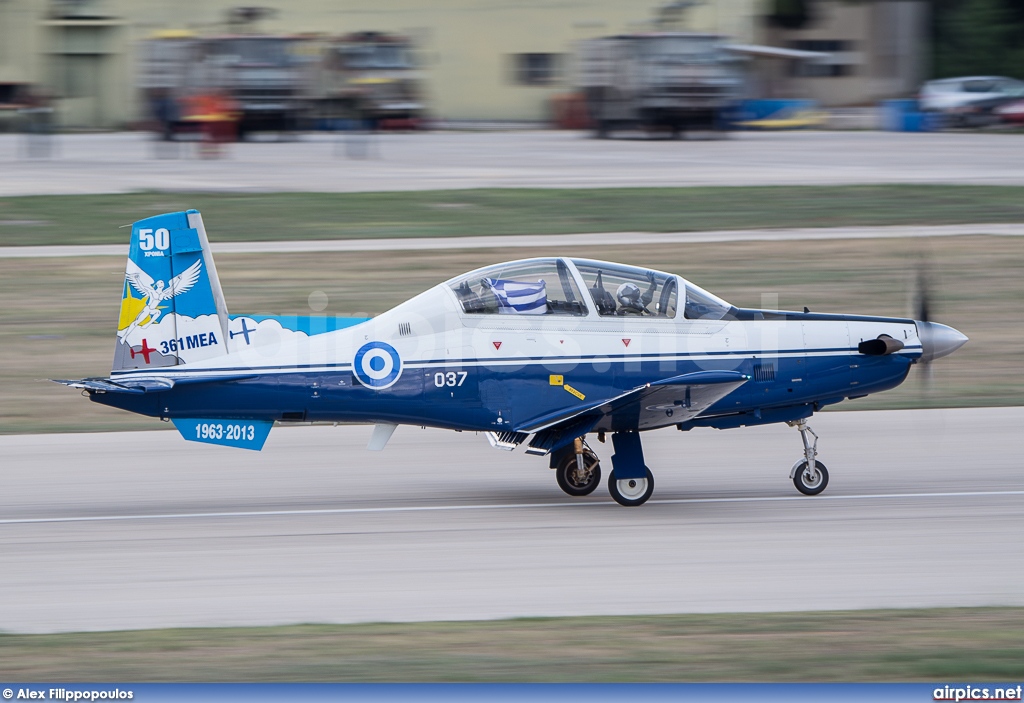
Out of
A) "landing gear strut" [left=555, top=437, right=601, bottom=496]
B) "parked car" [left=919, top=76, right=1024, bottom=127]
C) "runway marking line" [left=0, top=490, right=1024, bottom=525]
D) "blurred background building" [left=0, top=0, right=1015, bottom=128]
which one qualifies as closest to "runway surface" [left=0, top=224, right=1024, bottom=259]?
"landing gear strut" [left=555, top=437, right=601, bottom=496]

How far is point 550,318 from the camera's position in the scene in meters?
10.3

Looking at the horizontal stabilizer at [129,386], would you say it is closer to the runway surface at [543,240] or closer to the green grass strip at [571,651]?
the green grass strip at [571,651]

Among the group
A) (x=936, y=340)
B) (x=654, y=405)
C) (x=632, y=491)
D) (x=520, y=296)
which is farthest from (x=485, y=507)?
(x=936, y=340)

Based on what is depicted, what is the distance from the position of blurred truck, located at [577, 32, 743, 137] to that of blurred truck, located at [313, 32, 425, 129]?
604 centimetres

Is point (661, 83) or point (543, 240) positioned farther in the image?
point (661, 83)

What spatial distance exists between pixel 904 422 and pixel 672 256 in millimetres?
7638

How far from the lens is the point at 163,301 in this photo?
9906mm

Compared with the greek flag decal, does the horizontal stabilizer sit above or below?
below

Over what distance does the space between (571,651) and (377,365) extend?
374cm

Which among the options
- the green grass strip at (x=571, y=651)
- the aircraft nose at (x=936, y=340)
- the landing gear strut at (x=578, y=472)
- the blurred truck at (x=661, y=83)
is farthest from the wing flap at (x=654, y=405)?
the blurred truck at (x=661, y=83)

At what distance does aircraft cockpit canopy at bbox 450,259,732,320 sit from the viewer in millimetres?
10289

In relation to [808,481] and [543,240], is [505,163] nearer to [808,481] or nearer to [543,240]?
[543,240]

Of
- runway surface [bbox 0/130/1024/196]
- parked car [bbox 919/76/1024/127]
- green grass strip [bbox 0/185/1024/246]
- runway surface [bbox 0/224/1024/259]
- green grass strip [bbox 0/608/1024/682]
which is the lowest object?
green grass strip [bbox 0/608/1024/682]

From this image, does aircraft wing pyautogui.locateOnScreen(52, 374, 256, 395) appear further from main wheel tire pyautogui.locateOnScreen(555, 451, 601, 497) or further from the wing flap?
main wheel tire pyautogui.locateOnScreen(555, 451, 601, 497)
